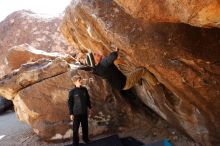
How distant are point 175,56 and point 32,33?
22.3m

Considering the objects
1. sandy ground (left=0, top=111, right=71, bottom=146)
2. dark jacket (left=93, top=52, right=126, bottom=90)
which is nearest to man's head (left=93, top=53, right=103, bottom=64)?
dark jacket (left=93, top=52, right=126, bottom=90)

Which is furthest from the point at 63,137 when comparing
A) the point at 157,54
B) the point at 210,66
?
the point at 210,66

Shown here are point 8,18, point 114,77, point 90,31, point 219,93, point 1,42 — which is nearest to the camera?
point 219,93

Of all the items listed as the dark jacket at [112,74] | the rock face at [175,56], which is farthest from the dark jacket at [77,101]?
the rock face at [175,56]

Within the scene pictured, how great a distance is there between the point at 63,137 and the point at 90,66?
2395 mm

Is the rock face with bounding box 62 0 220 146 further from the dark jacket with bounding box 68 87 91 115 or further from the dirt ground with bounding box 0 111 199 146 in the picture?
the dark jacket with bounding box 68 87 91 115

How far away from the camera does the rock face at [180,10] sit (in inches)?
187

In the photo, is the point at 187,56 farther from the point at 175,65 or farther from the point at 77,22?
the point at 77,22

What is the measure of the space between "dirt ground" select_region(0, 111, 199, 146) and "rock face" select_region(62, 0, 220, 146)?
603mm

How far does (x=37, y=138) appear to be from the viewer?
11.8 meters

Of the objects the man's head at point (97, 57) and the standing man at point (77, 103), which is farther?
the man's head at point (97, 57)

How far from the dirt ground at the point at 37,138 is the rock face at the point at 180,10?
4312 millimetres

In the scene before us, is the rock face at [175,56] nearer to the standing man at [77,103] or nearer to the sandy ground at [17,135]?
the standing man at [77,103]

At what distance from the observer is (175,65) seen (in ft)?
24.2
